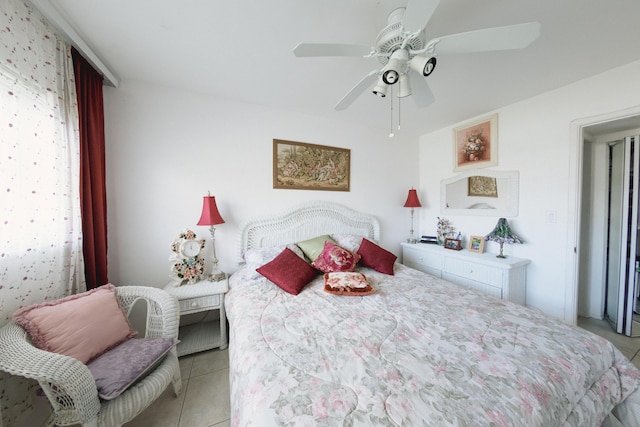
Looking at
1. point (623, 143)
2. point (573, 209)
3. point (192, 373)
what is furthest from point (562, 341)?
point (623, 143)

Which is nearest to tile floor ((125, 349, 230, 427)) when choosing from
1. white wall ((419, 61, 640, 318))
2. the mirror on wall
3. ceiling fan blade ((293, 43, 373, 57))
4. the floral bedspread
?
the floral bedspread

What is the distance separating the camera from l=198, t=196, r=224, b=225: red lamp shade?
6.75 feet

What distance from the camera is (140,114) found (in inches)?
78.9

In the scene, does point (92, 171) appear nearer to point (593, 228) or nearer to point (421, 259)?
point (421, 259)

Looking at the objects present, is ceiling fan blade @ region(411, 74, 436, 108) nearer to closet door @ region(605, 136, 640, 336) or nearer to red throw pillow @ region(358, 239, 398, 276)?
red throw pillow @ region(358, 239, 398, 276)

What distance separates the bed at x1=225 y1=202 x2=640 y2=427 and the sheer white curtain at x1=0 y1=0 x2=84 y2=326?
45.3 inches

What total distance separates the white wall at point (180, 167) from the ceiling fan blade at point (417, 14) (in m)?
1.78

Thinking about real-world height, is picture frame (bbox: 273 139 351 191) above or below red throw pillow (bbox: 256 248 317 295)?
above

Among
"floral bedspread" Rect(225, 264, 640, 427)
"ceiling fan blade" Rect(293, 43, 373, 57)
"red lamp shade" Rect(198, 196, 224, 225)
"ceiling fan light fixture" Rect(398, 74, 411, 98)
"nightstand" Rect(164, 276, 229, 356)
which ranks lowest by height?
"nightstand" Rect(164, 276, 229, 356)

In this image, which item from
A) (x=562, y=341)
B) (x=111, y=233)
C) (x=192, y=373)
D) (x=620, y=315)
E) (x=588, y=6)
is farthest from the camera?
(x=620, y=315)

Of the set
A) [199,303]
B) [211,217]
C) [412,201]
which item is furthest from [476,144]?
[199,303]

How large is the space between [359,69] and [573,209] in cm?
238

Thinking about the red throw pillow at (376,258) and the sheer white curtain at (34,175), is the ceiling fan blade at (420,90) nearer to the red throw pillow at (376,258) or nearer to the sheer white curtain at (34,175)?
the red throw pillow at (376,258)

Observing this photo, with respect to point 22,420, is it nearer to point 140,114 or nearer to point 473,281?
point 140,114
